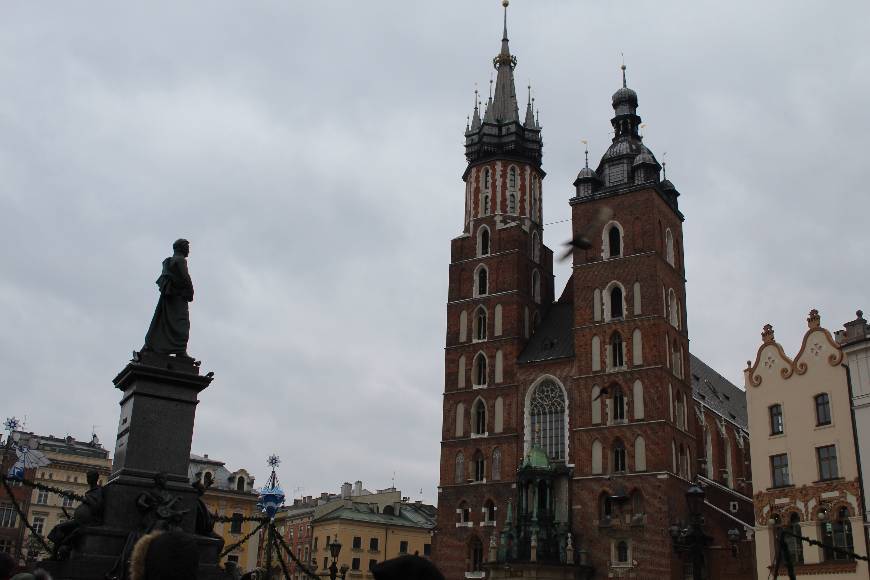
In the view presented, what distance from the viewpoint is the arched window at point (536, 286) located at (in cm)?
5366

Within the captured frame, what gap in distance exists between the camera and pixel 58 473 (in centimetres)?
6125

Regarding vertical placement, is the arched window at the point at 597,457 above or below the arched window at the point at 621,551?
above

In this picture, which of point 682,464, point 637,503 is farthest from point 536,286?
point 637,503

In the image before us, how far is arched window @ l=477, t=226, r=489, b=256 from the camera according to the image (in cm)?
5378

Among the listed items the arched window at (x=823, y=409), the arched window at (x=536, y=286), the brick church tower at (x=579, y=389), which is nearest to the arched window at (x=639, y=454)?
the brick church tower at (x=579, y=389)

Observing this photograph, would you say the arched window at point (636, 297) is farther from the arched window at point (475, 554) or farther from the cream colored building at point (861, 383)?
the cream colored building at point (861, 383)

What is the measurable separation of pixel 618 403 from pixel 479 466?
8.35 meters

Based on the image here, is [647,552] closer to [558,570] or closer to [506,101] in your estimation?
[558,570]

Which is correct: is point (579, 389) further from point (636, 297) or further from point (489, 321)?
point (489, 321)

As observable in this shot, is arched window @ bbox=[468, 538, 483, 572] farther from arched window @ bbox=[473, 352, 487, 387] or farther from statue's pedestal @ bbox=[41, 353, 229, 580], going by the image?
statue's pedestal @ bbox=[41, 353, 229, 580]

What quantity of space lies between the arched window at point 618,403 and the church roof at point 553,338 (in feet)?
10.5

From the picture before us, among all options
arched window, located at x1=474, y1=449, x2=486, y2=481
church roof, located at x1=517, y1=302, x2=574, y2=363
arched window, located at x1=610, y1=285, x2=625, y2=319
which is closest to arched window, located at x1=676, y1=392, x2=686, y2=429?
arched window, located at x1=610, y1=285, x2=625, y2=319

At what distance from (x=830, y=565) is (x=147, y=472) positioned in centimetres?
2506

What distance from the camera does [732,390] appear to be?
6756 cm
